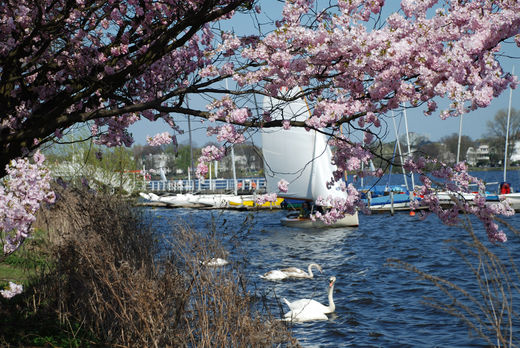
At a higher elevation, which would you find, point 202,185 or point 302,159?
point 302,159

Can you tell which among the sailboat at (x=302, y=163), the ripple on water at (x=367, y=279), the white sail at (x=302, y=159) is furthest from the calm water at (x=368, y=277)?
the white sail at (x=302, y=159)

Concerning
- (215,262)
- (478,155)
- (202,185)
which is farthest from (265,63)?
(478,155)

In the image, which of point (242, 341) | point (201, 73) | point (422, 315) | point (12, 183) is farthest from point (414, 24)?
point (422, 315)

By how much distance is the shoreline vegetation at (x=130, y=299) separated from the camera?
5.25 metres

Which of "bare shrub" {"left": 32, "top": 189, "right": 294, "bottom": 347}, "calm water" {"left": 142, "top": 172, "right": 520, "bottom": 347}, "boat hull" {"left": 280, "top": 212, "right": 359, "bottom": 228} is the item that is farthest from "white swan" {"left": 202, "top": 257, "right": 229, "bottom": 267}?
"boat hull" {"left": 280, "top": 212, "right": 359, "bottom": 228}

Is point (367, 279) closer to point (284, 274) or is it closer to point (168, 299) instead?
point (284, 274)

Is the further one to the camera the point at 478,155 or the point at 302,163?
the point at 478,155

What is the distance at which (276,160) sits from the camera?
101 feet

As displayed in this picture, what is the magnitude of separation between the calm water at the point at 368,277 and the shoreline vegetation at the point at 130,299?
74cm

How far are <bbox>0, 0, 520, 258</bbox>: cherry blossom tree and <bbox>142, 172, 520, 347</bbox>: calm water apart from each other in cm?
156

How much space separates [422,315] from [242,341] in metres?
7.74

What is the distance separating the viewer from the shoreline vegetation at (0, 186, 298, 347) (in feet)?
17.2

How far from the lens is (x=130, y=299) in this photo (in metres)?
5.64

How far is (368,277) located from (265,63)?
10982mm
